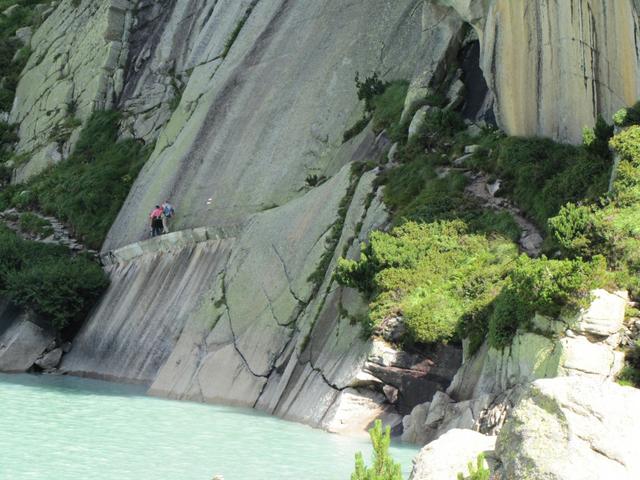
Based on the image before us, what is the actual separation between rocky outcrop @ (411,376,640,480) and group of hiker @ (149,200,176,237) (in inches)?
975

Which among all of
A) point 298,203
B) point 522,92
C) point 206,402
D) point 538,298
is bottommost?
point 206,402

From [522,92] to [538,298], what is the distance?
32.5 feet

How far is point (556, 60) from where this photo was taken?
22703mm

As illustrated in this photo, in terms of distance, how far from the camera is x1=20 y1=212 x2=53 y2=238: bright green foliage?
134ft

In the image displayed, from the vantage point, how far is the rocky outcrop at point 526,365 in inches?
568

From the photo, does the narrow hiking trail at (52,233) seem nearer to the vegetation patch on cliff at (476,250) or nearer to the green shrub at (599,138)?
the vegetation patch on cliff at (476,250)

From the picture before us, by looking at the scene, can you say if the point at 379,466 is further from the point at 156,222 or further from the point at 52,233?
the point at 52,233

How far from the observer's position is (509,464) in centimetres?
985

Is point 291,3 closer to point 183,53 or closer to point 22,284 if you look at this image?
point 183,53

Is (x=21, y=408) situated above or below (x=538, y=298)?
below

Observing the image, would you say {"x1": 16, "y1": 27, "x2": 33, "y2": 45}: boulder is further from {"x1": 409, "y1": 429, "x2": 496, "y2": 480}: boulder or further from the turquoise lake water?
{"x1": 409, "y1": 429, "x2": 496, "y2": 480}: boulder

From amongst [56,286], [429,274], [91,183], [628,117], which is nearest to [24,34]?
[91,183]

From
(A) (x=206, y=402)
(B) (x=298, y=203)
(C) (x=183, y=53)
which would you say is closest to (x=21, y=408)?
(A) (x=206, y=402)

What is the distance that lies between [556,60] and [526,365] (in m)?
10.0
